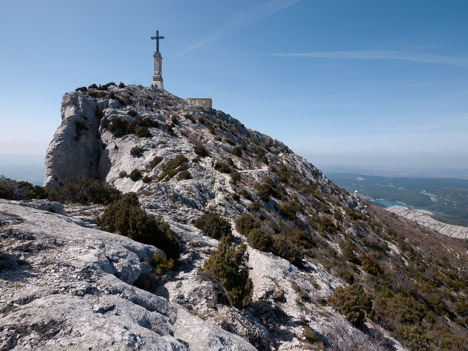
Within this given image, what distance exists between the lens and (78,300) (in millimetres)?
5543

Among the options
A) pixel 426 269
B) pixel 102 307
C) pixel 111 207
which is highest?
Result: pixel 111 207

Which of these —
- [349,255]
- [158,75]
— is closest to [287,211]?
[349,255]

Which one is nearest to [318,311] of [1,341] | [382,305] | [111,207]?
[382,305]

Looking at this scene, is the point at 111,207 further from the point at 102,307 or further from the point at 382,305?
the point at 382,305

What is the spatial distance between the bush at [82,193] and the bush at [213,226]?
6682 millimetres

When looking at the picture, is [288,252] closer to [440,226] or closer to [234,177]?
[234,177]

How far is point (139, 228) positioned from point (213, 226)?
5160mm

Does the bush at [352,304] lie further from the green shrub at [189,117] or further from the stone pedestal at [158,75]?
the stone pedestal at [158,75]

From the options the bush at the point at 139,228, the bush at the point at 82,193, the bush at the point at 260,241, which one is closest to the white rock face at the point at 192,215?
the bush at the point at 260,241

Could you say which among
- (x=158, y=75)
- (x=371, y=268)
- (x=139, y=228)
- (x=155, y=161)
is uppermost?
(x=158, y=75)

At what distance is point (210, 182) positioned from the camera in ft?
72.3

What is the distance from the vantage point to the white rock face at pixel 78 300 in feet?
14.8

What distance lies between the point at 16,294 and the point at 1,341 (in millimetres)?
1487

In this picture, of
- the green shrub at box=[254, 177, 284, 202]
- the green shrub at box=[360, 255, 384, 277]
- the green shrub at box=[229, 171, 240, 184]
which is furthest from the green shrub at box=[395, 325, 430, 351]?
the green shrub at box=[229, 171, 240, 184]
